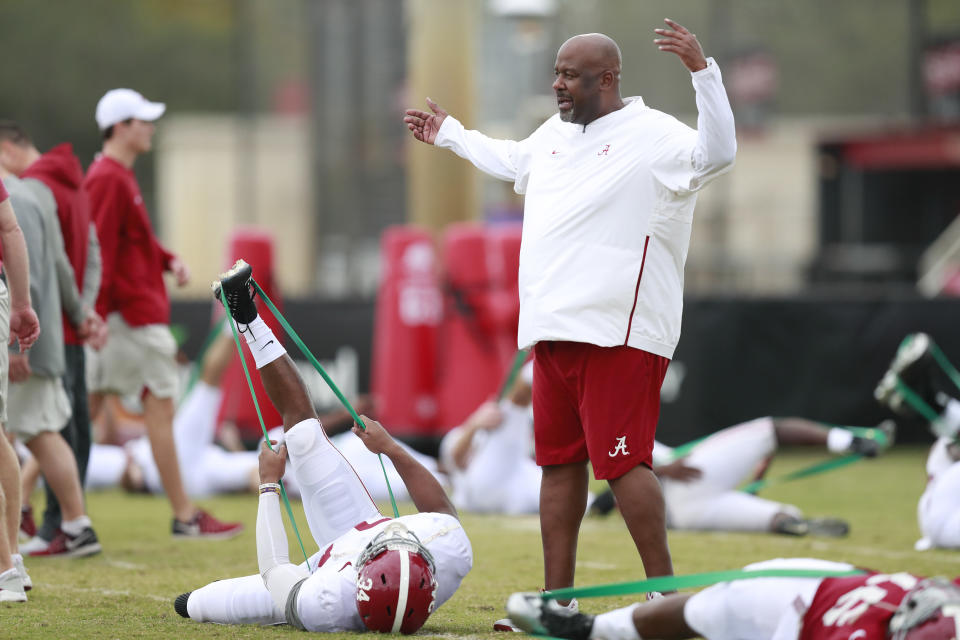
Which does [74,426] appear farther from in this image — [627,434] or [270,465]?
[627,434]

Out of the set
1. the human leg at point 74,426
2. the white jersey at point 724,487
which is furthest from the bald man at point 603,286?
the white jersey at point 724,487

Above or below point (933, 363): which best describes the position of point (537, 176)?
above

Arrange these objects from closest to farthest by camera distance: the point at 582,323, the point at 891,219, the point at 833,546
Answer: the point at 582,323
the point at 833,546
the point at 891,219

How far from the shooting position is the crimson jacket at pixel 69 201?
6723 millimetres

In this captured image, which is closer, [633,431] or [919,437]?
[633,431]

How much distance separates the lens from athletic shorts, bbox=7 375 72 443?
252 inches

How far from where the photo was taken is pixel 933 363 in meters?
7.91

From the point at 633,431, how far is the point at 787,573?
0.94 meters

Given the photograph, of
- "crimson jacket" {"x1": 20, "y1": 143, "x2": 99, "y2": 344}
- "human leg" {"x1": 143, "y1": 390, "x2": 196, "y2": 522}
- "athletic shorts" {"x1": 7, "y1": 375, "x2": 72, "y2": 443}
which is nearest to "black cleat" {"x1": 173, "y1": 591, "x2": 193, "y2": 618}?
"athletic shorts" {"x1": 7, "y1": 375, "x2": 72, "y2": 443}

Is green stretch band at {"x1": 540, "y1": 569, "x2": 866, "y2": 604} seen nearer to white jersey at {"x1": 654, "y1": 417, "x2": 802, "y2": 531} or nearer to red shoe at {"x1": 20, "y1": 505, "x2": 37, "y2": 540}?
white jersey at {"x1": 654, "y1": 417, "x2": 802, "y2": 531}

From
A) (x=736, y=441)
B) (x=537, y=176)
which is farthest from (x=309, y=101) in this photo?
(x=537, y=176)

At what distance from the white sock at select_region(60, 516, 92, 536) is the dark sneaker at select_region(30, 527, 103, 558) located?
15 mm

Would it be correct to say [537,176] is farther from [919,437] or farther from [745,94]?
[745,94]

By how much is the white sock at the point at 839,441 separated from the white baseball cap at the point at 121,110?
3.97 meters
